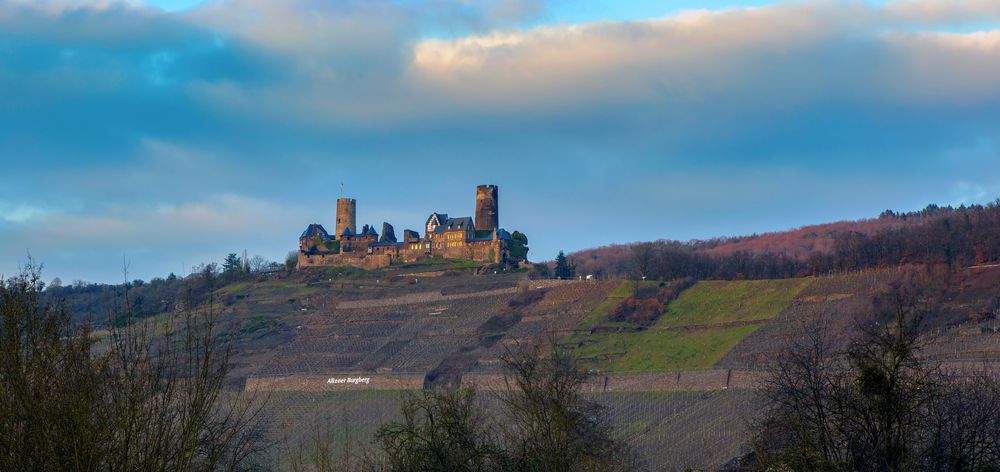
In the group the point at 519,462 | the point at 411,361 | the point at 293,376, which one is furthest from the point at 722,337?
the point at 519,462

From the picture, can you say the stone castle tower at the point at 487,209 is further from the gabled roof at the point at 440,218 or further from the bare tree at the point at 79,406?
the bare tree at the point at 79,406

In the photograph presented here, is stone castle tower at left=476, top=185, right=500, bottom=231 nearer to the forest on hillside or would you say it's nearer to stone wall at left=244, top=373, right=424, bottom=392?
the forest on hillside

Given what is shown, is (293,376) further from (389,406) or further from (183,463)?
(183,463)

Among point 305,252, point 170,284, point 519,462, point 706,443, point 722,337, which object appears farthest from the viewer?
point 170,284

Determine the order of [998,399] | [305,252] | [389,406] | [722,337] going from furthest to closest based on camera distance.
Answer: [305,252], [722,337], [389,406], [998,399]

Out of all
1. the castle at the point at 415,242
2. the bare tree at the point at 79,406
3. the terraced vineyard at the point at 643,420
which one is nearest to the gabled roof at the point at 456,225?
the castle at the point at 415,242

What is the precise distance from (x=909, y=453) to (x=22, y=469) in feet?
47.3

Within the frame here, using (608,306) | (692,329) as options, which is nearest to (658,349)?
(692,329)

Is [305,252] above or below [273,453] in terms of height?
above

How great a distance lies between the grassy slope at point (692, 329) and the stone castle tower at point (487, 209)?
110 ft

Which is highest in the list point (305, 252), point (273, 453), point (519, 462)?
point (305, 252)

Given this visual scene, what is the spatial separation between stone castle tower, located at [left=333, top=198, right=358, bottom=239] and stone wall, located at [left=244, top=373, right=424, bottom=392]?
60.9m

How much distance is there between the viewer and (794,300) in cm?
11475

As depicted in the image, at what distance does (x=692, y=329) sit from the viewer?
114750 mm
